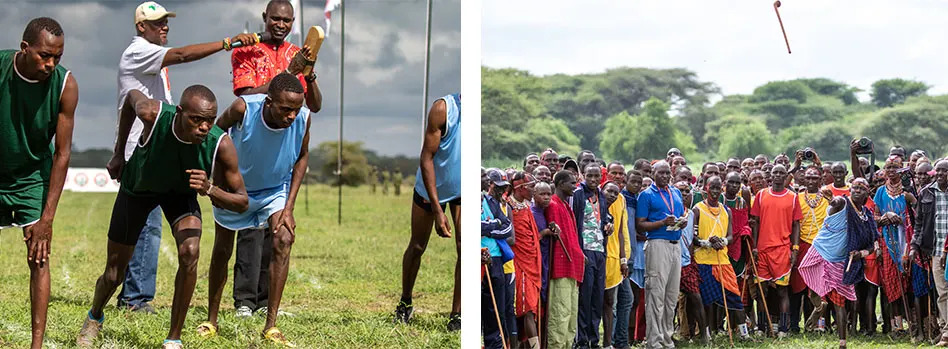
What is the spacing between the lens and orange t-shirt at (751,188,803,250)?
6449mm

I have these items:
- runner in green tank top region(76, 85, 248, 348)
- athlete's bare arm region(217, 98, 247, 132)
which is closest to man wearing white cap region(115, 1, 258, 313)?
athlete's bare arm region(217, 98, 247, 132)

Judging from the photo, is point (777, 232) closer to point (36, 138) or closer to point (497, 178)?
point (497, 178)

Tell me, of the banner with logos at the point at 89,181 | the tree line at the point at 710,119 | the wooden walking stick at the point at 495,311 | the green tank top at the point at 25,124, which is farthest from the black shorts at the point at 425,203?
the banner with logos at the point at 89,181

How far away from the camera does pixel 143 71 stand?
5.45m

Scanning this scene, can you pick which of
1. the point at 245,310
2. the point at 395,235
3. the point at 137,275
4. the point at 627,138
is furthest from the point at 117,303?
the point at 395,235

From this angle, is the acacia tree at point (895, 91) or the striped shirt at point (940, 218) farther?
the acacia tree at point (895, 91)

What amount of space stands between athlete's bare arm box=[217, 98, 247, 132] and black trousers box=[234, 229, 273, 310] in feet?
3.01

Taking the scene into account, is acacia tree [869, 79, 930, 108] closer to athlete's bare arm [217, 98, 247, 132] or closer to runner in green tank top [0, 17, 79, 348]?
athlete's bare arm [217, 98, 247, 132]

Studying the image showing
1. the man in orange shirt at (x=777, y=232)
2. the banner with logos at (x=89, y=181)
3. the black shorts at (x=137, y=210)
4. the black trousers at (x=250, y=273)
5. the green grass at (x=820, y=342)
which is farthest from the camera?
the banner with logos at (x=89, y=181)

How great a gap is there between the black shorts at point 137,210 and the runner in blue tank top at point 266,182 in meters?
0.39

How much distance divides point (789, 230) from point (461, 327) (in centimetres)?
223

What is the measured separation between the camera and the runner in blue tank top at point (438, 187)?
222 inches

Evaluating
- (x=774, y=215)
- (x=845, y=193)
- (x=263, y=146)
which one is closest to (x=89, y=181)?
(x=263, y=146)

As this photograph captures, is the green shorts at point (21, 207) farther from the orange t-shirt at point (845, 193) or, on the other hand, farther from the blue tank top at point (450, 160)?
the orange t-shirt at point (845, 193)
